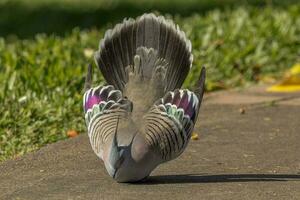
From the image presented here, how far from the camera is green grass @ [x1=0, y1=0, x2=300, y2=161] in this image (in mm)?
7176

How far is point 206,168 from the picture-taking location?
240 inches

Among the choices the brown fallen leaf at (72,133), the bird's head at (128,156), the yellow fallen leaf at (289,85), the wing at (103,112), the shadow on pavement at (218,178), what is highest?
the wing at (103,112)

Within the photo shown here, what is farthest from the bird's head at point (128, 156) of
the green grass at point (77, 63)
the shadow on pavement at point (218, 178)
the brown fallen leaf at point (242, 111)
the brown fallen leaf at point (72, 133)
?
→ the brown fallen leaf at point (242, 111)

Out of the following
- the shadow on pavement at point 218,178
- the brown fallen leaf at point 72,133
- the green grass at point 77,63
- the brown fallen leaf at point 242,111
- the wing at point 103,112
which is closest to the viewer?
the wing at point 103,112

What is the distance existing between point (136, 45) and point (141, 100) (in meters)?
0.37

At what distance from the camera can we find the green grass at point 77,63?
23.5ft

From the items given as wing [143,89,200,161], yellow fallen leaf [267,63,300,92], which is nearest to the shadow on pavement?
wing [143,89,200,161]

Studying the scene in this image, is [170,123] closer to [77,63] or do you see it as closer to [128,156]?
[128,156]

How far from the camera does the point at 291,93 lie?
8.52 meters

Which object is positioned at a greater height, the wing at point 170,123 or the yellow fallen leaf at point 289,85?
the wing at point 170,123

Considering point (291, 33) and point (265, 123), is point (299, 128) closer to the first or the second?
point (265, 123)

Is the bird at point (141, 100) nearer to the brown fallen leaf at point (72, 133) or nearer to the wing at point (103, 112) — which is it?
the wing at point (103, 112)

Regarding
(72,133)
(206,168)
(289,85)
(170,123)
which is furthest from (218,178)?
(289,85)

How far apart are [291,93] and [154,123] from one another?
10.8 feet
